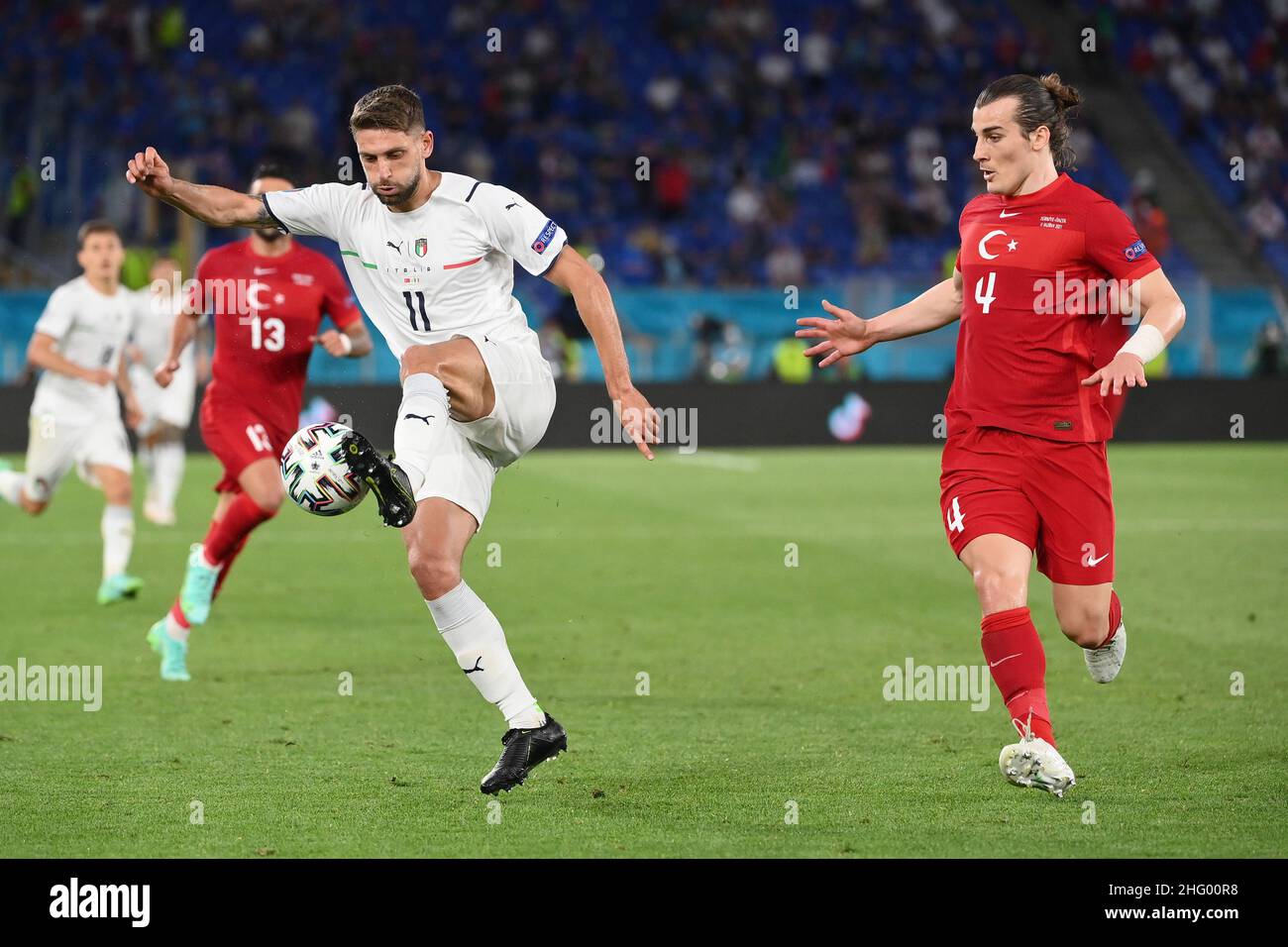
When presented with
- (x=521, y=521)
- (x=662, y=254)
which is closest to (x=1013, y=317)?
(x=521, y=521)

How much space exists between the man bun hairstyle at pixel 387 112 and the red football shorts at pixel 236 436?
10.8ft

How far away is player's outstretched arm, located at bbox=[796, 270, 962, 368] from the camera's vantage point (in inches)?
244

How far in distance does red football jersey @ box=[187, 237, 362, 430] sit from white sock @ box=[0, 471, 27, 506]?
332cm

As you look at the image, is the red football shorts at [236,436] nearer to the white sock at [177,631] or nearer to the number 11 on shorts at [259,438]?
the number 11 on shorts at [259,438]

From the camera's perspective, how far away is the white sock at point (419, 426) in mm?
5609

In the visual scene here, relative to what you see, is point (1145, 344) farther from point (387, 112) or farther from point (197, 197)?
point (197, 197)

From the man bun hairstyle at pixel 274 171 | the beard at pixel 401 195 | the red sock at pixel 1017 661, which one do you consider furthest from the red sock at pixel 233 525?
the red sock at pixel 1017 661

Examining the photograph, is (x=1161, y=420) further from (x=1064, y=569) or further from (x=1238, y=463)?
(x=1064, y=569)

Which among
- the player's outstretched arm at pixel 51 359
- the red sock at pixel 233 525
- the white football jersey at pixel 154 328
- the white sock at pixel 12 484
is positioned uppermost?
the white football jersey at pixel 154 328

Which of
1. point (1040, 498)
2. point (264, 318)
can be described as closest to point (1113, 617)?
point (1040, 498)

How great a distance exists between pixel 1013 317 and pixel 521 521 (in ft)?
35.4

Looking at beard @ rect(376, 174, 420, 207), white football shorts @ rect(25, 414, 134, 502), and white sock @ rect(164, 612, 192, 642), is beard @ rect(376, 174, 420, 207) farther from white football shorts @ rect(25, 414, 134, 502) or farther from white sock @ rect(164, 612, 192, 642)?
white football shorts @ rect(25, 414, 134, 502)

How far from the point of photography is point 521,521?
16.3 meters

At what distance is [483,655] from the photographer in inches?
235
